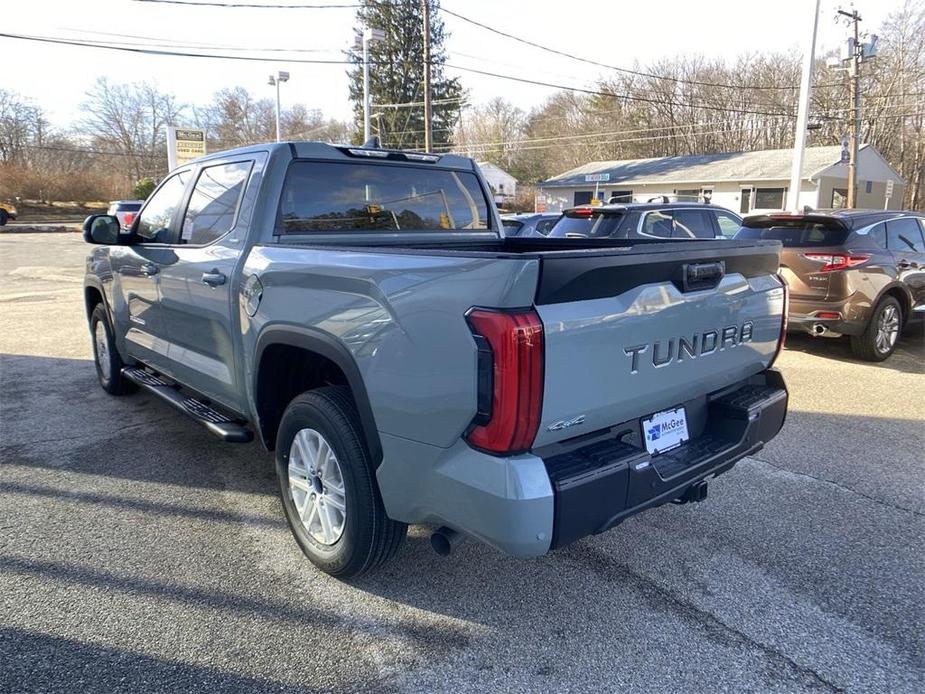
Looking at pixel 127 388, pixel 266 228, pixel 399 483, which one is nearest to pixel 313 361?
pixel 266 228

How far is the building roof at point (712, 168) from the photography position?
33.7 meters

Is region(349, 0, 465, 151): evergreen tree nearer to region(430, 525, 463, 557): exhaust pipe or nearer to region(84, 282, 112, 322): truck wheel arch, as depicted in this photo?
region(84, 282, 112, 322): truck wheel arch

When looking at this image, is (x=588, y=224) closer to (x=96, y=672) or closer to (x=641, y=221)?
(x=641, y=221)

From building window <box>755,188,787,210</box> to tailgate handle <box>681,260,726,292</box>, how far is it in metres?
34.6

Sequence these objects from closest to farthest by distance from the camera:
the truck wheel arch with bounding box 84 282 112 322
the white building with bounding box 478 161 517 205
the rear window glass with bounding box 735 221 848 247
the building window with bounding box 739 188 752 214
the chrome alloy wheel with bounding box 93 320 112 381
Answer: the truck wheel arch with bounding box 84 282 112 322 < the chrome alloy wheel with bounding box 93 320 112 381 < the rear window glass with bounding box 735 221 848 247 < the building window with bounding box 739 188 752 214 < the white building with bounding box 478 161 517 205

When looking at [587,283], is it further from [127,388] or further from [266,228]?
[127,388]

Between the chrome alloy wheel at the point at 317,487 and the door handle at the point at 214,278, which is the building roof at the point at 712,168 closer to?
the door handle at the point at 214,278

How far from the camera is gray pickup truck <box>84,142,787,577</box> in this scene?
2.17 metres


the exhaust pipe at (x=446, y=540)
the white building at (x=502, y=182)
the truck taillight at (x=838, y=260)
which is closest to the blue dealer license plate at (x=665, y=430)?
the exhaust pipe at (x=446, y=540)

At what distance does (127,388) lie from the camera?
5984 mm

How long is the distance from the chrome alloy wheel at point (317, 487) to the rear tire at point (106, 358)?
335cm

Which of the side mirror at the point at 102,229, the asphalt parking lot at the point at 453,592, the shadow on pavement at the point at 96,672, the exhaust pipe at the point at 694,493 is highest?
the side mirror at the point at 102,229

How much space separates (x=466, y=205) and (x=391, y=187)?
0.62 m

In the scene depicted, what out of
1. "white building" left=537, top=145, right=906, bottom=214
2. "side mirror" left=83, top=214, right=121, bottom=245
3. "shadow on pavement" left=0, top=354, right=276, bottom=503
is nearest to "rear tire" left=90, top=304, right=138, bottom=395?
"shadow on pavement" left=0, top=354, right=276, bottom=503
